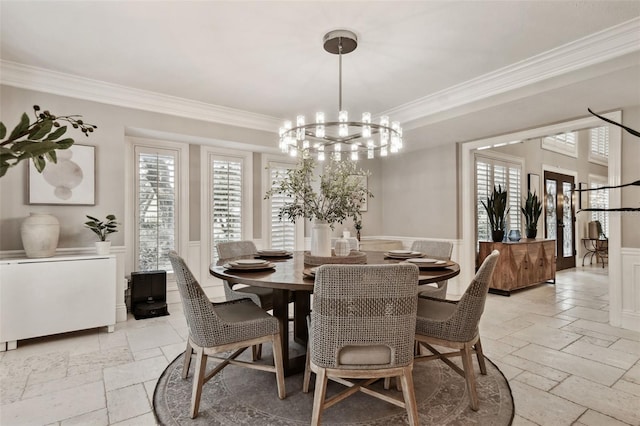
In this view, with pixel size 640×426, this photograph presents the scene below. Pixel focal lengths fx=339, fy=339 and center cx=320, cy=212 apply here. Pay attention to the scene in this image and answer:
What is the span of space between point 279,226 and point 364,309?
12.6ft

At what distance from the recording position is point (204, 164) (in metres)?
4.76

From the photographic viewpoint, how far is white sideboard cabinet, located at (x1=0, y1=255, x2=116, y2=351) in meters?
2.93

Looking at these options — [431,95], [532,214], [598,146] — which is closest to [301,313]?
[431,95]

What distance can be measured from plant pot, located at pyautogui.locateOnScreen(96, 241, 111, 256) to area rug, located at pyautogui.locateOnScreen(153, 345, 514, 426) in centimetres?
162

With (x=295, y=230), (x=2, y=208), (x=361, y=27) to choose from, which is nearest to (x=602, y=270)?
(x=295, y=230)

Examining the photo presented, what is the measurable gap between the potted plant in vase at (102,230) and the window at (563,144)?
7501mm

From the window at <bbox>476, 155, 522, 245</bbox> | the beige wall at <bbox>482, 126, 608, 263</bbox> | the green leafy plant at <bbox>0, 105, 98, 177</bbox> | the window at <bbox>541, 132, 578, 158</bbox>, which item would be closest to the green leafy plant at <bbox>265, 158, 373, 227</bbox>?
the green leafy plant at <bbox>0, 105, 98, 177</bbox>

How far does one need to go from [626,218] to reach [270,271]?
3.68 meters

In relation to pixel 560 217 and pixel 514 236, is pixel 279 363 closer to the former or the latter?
pixel 514 236

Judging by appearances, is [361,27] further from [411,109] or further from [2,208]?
[2,208]

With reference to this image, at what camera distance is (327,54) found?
2.94 m

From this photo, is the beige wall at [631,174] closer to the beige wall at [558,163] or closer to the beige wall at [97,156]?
the beige wall at [558,163]

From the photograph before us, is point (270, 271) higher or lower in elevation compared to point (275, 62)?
lower

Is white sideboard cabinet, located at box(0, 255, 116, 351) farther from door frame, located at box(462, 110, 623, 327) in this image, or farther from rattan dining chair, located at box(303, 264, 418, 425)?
door frame, located at box(462, 110, 623, 327)
